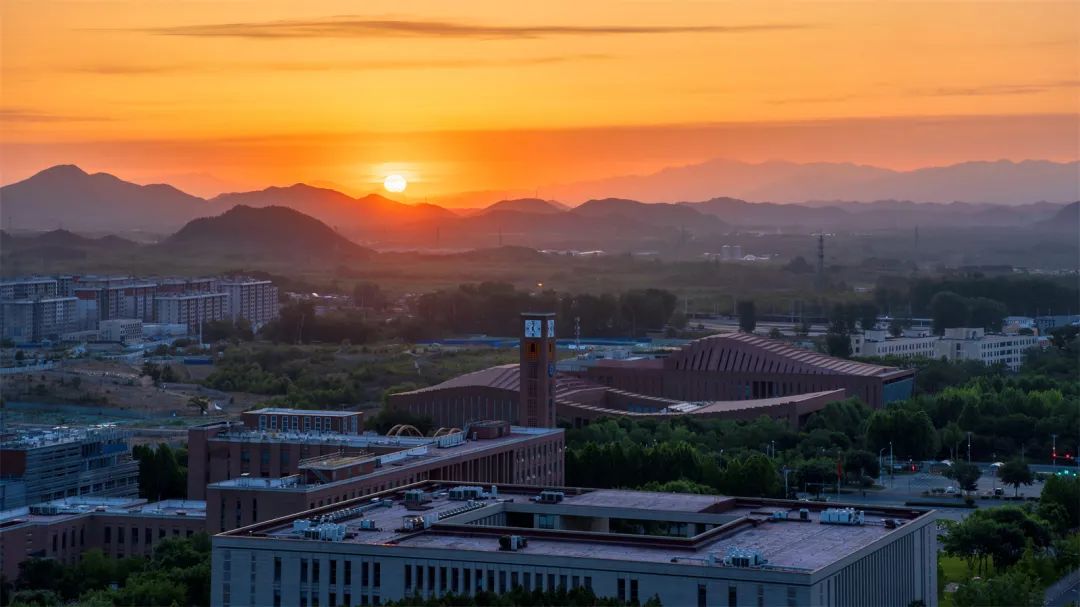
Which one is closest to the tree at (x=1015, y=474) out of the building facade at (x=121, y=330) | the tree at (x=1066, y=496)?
the tree at (x=1066, y=496)

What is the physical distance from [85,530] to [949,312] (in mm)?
75990

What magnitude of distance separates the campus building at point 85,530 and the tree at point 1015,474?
20664 mm

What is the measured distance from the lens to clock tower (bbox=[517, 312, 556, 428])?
48.3 m

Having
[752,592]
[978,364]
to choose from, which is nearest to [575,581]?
[752,592]

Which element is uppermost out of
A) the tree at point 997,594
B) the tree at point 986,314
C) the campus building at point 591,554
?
the tree at point 986,314

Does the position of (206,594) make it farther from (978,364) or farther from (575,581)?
(978,364)

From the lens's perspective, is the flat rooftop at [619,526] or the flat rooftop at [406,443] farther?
the flat rooftop at [406,443]

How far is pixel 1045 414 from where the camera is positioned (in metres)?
57.5

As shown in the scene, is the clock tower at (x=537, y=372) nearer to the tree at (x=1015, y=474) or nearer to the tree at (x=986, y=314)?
the tree at (x=1015, y=474)

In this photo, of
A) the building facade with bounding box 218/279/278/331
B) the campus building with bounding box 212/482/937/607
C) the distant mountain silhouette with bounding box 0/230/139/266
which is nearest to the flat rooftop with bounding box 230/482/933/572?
the campus building with bounding box 212/482/937/607

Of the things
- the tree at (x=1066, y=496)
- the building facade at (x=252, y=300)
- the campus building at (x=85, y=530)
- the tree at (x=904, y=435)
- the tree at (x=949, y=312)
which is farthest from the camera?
the building facade at (x=252, y=300)

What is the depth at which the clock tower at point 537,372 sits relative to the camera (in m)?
48.3

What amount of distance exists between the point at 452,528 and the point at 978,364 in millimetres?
55220

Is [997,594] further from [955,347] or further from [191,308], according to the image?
[191,308]
